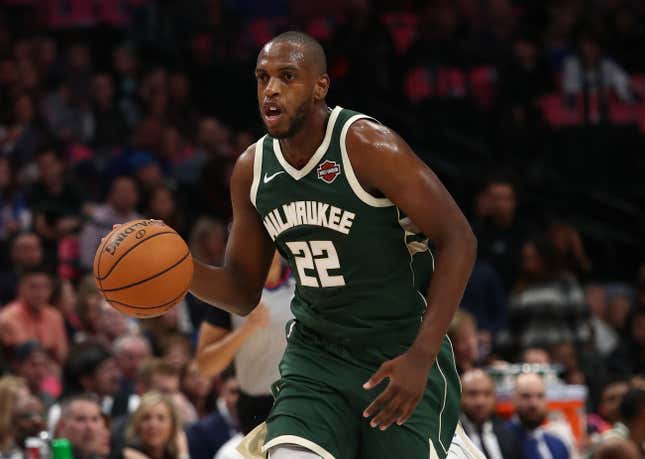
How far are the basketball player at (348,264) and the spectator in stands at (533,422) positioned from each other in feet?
12.3

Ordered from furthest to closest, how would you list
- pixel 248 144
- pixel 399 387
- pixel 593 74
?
pixel 593 74 < pixel 248 144 < pixel 399 387

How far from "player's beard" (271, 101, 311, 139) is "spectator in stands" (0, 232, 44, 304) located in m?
5.62

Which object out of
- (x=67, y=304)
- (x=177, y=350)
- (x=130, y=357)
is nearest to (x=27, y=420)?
(x=130, y=357)

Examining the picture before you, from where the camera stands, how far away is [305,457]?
3.98 meters

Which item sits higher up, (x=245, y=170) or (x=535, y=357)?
(x=245, y=170)

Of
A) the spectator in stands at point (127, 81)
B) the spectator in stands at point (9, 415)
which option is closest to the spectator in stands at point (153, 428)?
the spectator in stands at point (9, 415)

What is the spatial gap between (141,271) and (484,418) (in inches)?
169

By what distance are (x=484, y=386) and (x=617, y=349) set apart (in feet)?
10.0

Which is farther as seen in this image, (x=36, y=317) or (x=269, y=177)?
(x=36, y=317)

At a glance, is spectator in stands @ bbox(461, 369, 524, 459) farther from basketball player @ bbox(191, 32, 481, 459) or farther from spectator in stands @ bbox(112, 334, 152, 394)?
basketball player @ bbox(191, 32, 481, 459)

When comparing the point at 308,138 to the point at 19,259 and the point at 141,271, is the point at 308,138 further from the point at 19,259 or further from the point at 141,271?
the point at 19,259

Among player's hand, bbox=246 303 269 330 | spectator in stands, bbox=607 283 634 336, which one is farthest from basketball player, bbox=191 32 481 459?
spectator in stands, bbox=607 283 634 336

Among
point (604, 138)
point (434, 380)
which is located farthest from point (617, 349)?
point (434, 380)

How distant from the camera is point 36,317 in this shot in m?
9.04
